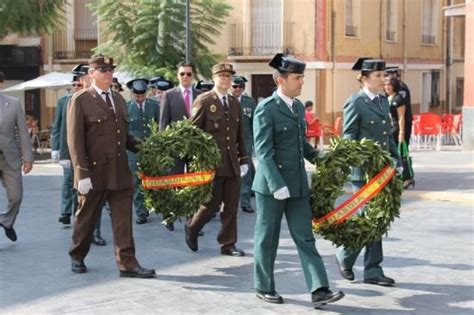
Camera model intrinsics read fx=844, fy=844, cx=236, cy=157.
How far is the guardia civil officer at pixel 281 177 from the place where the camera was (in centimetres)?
680

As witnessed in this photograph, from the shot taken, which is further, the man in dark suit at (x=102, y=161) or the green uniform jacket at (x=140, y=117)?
the green uniform jacket at (x=140, y=117)

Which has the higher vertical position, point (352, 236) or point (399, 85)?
point (399, 85)

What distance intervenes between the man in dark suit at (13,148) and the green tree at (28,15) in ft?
48.8

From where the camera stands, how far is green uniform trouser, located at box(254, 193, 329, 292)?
22.4ft

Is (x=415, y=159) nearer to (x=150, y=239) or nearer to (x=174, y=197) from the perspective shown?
(x=150, y=239)

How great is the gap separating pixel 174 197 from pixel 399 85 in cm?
607

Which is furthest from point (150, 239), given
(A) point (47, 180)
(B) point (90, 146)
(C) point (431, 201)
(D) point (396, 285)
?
(A) point (47, 180)

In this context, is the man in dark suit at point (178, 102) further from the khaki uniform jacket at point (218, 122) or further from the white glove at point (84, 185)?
the white glove at point (84, 185)

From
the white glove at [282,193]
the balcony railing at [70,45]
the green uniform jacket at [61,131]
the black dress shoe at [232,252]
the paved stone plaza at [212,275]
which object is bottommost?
the paved stone plaza at [212,275]

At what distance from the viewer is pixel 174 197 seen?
8375 millimetres

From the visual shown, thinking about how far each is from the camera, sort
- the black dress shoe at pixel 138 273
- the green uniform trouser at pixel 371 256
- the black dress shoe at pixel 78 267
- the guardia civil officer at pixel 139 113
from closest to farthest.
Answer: the green uniform trouser at pixel 371 256 → the black dress shoe at pixel 138 273 → the black dress shoe at pixel 78 267 → the guardia civil officer at pixel 139 113

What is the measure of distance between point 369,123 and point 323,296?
1.79 m

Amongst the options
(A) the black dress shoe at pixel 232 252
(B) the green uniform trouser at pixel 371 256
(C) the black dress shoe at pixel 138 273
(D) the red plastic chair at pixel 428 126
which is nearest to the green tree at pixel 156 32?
(D) the red plastic chair at pixel 428 126

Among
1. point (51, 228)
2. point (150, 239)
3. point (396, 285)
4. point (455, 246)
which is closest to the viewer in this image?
point (396, 285)
